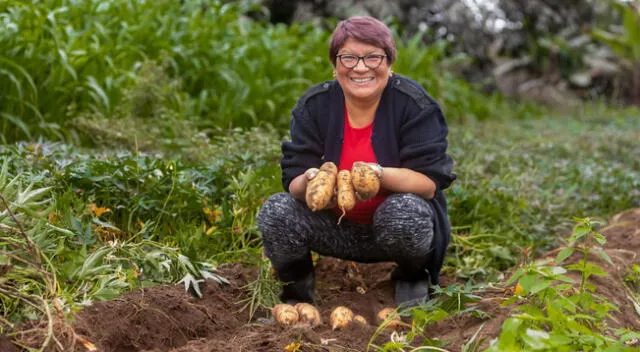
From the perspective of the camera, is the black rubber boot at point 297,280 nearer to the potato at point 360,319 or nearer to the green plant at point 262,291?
the green plant at point 262,291

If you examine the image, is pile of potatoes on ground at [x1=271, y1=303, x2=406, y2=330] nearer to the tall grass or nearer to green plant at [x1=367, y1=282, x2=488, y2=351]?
green plant at [x1=367, y1=282, x2=488, y2=351]

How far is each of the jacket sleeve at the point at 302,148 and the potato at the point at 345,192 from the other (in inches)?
10.3

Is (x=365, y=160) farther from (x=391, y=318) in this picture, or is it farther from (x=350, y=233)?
(x=391, y=318)

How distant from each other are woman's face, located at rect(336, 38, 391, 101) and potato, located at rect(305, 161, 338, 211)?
0.29 metres

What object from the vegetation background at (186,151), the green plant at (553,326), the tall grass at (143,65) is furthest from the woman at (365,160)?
the tall grass at (143,65)

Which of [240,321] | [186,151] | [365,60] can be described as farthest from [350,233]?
[186,151]

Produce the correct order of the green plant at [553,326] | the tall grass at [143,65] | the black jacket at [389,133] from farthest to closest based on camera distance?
the tall grass at [143,65] < the black jacket at [389,133] < the green plant at [553,326]

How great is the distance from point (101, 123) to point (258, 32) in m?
2.59

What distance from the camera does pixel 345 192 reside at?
2645 millimetres

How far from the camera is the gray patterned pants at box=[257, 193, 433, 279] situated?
2.80 metres

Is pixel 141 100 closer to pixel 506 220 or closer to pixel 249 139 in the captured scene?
pixel 249 139

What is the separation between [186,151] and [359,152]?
5.66ft

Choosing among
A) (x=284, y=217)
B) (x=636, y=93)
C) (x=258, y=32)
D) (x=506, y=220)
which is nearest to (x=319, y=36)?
(x=258, y=32)

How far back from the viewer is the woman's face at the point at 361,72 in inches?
111
